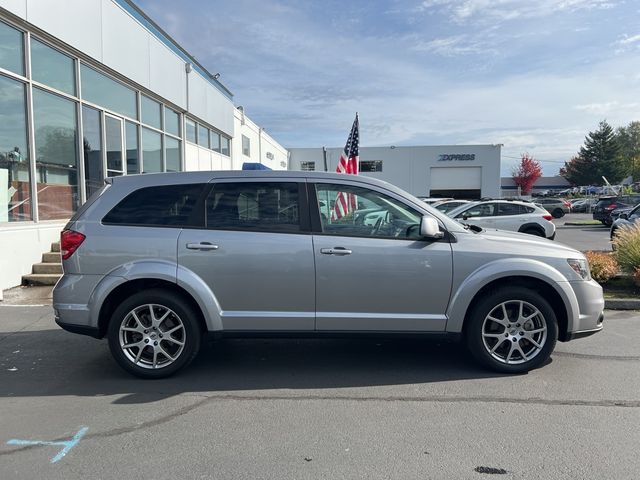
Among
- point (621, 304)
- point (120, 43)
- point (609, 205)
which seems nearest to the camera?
point (621, 304)

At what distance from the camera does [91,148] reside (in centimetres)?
1159

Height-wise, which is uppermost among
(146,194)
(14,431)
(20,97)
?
(20,97)

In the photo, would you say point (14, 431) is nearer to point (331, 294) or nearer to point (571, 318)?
point (331, 294)

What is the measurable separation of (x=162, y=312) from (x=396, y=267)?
2192 mm

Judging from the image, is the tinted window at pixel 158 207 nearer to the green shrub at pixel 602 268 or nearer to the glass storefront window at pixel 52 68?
the glass storefront window at pixel 52 68

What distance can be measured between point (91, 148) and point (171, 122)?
4960 mm

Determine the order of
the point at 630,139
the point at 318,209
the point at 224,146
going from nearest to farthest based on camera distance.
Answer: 1. the point at 318,209
2. the point at 224,146
3. the point at 630,139

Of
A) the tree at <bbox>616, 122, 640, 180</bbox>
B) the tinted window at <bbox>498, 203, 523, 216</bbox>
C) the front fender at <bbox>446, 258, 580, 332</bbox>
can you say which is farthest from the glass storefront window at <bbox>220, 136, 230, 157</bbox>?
the tree at <bbox>616, 122, 640, 180</bbox>

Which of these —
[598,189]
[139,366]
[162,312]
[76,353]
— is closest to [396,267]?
[162,312]

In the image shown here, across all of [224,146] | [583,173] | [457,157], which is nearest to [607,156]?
[583,173]

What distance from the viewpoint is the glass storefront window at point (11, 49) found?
8680 mm

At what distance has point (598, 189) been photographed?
81000 mm

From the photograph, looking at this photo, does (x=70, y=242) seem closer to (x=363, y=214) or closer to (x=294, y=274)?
(x=294, y=274)

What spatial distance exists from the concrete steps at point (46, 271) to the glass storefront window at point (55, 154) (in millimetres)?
994
